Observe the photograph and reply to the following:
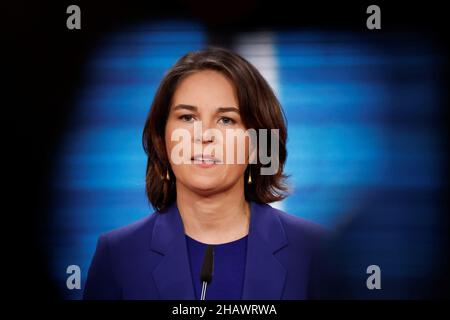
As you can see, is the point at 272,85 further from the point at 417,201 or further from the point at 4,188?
the point at 4,188

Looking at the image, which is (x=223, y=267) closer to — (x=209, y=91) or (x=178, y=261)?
(x=178, y=261)

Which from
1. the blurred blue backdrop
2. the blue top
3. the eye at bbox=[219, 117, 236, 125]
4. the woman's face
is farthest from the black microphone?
the eye at bbox=[219, 117, 236, 125]

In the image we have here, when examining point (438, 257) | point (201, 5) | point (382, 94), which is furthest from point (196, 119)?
point (438, 257)

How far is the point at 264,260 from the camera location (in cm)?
268

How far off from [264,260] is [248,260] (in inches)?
2.8

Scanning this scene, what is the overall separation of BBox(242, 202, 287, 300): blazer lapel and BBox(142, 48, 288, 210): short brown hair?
13 cm

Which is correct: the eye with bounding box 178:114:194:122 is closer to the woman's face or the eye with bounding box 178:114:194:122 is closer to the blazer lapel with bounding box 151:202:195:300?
the woman's face

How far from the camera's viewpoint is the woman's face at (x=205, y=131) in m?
2.63

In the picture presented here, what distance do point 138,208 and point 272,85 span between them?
83 centimetres

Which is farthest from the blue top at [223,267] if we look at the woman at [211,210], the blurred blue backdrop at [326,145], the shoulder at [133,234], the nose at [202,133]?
the nose at [202,133]

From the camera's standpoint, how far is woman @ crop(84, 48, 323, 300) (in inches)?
104

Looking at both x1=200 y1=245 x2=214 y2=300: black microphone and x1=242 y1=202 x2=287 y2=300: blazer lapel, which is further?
x1=242 y1=202 x2=287 y2=300: blazer lapel

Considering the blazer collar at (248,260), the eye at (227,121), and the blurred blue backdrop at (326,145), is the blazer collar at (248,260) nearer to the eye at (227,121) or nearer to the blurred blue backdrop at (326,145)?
the blurred blue backdrop at (326,145)
